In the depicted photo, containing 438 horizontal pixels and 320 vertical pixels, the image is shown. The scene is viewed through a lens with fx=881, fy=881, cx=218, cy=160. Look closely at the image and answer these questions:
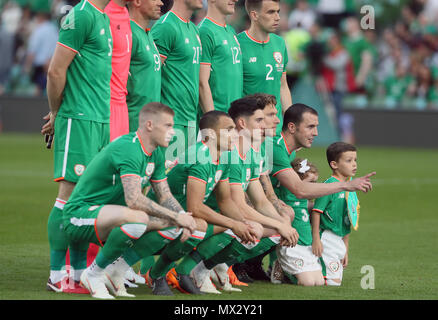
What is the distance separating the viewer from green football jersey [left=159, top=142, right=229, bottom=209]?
6.41m

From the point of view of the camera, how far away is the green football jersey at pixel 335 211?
24.5 ft

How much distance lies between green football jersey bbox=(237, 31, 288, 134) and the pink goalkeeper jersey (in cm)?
151

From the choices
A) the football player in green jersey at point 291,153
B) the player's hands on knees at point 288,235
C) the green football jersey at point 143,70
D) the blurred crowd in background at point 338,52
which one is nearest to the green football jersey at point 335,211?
the football player in green jersey at point 291,153

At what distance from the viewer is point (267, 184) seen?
7230 millimetres

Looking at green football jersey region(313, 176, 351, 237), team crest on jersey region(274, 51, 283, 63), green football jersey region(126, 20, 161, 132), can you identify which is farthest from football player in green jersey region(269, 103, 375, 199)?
green football jersey region(126, 20, 161, 132)

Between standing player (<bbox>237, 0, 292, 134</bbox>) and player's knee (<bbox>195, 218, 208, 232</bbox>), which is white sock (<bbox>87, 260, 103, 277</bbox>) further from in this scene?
standing player (<bbox>237, 0, 292, 134</bbox>)

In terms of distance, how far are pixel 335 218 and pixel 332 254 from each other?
1.03 feet

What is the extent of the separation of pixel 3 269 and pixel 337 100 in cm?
1420

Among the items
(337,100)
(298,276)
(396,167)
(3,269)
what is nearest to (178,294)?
(298,276)

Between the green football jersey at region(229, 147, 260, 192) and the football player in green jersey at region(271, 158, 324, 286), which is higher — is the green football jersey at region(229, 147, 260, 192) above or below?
above

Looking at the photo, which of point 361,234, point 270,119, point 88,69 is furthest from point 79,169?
point 361,234

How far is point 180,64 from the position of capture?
7.51 metres

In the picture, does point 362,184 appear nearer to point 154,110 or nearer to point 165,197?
point 165,197
